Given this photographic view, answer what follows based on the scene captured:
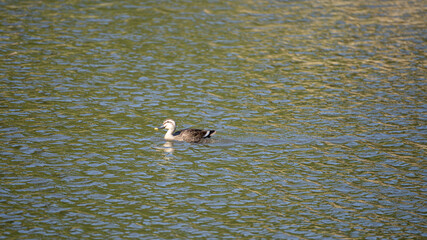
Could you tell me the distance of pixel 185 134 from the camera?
73.4 feet

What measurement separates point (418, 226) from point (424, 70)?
17045 millimetres

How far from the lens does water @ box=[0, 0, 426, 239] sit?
16719mm

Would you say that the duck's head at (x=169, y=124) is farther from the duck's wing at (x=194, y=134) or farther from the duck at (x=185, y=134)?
the duck's wing at (x=194, y=134)

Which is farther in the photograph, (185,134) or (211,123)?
(211,123)

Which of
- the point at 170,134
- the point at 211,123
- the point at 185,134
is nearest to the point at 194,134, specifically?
the point at 185,134

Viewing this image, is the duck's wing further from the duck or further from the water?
the water

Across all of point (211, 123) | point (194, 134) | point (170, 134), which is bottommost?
point (194, 134)

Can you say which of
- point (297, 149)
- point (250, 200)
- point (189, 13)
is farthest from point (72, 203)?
point (189, 13)

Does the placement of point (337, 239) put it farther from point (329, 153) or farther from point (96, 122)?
point (96, 122)

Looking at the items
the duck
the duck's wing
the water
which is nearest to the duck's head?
the duck

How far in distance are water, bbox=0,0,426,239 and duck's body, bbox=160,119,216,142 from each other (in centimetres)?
41

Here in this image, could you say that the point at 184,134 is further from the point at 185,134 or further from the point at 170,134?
the point at 170,134

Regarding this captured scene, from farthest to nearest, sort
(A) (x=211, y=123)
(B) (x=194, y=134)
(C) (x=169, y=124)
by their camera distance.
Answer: (A) (x=211, y=123) < (C) (x=169, y=124) < (B) (x=194, y=134)

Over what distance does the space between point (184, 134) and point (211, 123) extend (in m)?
2.09
